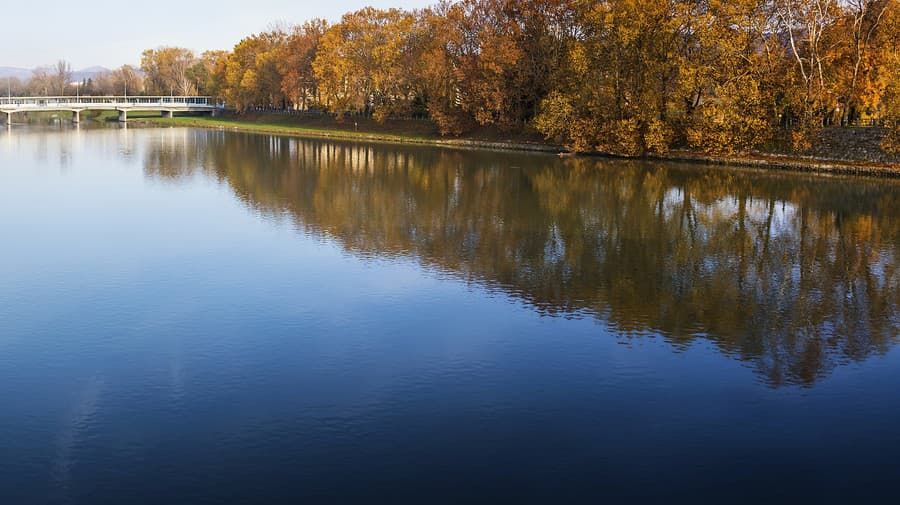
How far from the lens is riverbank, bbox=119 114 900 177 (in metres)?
48.3

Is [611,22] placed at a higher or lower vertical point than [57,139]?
higher

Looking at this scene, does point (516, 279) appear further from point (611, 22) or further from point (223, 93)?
point (223, 93)

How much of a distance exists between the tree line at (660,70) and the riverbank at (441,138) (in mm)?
1155

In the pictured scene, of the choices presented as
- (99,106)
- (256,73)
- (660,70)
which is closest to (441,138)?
(660,70)

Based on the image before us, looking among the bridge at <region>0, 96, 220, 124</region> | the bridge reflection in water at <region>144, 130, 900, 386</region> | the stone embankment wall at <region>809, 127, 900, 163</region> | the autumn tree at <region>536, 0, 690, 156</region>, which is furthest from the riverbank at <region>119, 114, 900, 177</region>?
the bridge reflection in water at <region>144, 130, 900, 386</region>

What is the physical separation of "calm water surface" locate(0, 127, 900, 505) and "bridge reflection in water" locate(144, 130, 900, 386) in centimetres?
14

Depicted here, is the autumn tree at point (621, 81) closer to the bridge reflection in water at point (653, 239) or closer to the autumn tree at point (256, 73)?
the bridge reflection in water at point (653, 239)

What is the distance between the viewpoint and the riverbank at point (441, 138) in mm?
48312

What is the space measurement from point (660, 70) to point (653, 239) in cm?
3507

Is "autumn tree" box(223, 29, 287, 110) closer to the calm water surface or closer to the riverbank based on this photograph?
the riverbank

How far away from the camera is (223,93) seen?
131m

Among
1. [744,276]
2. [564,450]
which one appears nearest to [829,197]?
[744,276]

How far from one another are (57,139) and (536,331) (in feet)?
237

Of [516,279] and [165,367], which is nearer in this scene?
[165,367]
